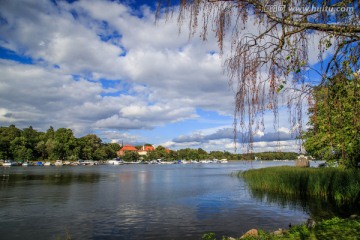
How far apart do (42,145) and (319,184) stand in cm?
14883

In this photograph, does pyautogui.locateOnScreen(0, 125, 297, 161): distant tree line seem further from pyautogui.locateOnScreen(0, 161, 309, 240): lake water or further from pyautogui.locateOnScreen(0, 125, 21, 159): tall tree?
pyautogui.locateOnScreen(0, 161, 309, 240): lake water

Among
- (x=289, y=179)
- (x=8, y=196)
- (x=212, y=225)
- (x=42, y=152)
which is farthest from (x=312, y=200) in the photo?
(x=42, y=152)

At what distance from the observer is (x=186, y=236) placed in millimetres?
16016

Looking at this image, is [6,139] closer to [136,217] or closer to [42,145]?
[42,145]

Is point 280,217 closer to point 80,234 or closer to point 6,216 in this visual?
point 80,234

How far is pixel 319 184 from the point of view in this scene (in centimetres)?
2659

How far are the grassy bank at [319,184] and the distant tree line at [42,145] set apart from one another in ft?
432

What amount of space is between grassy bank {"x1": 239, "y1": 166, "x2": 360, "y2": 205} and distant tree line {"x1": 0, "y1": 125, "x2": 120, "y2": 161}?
131553 millimetres

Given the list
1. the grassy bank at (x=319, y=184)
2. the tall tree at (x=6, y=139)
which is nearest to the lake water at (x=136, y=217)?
the grassy bank at (x=319, y=184)

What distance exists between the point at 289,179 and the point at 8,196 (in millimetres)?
29523

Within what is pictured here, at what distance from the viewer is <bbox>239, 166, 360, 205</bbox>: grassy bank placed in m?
23.2

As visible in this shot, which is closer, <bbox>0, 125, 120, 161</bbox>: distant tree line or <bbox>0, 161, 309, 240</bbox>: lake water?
<bbox>0, 161, 309, 240</bbox>: lake water

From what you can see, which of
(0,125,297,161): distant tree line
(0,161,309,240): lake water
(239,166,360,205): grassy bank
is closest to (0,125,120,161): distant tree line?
(0,125,297,161): distant tree line

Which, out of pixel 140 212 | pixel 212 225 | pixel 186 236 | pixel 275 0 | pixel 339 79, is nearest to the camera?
pixel 275 0
